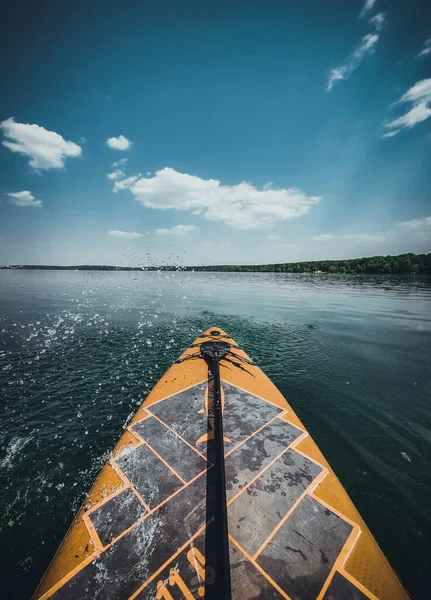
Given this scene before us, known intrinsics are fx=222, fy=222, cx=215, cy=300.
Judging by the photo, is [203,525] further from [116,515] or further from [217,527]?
[116,515]

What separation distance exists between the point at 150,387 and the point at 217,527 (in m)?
5.35

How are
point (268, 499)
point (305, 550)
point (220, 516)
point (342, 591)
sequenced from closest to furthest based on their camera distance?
point (342, 591) < point (305, 550) < point (220, 516) < point (268, 499)

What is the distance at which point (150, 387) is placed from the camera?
7.64 m

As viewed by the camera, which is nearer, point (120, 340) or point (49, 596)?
point (49, 596)

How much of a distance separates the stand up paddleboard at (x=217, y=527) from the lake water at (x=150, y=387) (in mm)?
1203

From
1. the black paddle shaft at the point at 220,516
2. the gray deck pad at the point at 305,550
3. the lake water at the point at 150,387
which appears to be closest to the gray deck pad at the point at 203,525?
the gray deck pad at the point at 305,550

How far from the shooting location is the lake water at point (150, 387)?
378 cm

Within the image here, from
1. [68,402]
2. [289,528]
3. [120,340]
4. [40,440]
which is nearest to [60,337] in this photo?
[120,340]

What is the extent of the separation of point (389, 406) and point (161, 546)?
7310 mm

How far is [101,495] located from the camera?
3381 mm

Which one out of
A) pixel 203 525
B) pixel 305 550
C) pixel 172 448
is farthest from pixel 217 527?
pixel 172 448

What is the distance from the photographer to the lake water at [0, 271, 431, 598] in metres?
3.78

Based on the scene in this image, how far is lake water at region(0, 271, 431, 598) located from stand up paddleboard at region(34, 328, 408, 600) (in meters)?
1.20

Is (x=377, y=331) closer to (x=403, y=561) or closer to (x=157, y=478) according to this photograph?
(x=403, y=561)
